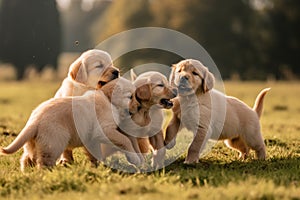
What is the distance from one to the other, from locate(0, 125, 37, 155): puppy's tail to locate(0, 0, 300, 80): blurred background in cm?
2992

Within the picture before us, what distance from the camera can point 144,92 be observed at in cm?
666

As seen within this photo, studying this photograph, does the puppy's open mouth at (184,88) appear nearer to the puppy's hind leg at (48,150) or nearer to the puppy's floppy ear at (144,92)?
the puppy's floppy ear at (144,92)

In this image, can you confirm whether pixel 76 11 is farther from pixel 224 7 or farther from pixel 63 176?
pixel 63 176

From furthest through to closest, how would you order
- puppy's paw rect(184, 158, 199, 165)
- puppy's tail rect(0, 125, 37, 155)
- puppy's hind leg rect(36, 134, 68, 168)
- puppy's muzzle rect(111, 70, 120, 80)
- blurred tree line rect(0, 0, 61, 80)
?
Result: blurred tree line rect(0, 0, 61, 80)
puppy's muzzle rect(111, 70, 120, 80)
puppy's paw rect(184, 158, 199, 165)
puppy's hind leg rect(36, 134, 68, 168)
puppy's tail rect(0, 125, 37, 155)

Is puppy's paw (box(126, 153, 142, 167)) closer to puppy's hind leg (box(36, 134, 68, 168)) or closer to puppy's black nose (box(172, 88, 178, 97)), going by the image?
puppy's hind leg (box(36, 134, 68, 168))

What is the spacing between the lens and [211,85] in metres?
6.75

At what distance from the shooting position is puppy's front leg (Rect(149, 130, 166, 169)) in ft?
20.6

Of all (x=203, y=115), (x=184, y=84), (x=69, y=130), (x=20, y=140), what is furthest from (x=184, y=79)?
(x=20, y=140)

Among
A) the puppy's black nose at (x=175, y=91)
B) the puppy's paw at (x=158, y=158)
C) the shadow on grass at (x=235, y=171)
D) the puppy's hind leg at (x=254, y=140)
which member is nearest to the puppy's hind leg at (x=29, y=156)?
the puppy's paw at (x=158, y=158)

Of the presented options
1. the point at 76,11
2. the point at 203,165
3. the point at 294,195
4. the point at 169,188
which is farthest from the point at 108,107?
the point at 76,11

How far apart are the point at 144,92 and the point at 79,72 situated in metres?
1.12

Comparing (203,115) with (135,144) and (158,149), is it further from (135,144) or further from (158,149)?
(135,144)

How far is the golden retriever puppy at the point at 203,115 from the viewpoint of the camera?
659 cm

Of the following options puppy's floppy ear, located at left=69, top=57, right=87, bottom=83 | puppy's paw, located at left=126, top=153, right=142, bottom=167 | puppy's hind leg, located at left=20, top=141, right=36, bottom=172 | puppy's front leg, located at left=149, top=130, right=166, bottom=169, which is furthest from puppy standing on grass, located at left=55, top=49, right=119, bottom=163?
puppy's paw, located at left=126, top=153, right=142, bottom=167
